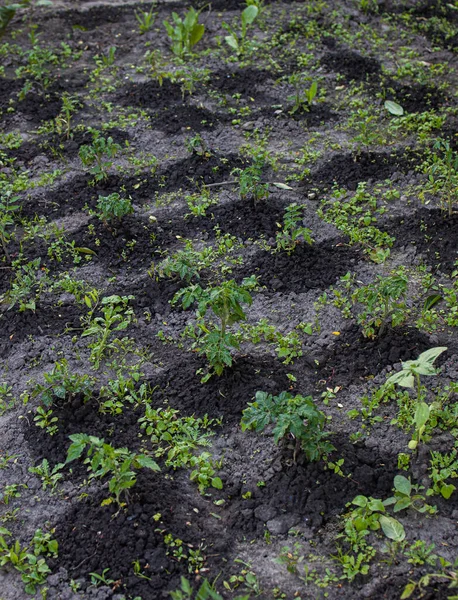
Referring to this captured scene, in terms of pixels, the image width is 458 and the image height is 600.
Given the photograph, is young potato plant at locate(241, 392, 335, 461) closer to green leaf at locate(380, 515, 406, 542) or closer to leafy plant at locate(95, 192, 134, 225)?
green leaf at locate(380, 515, 406, 542)

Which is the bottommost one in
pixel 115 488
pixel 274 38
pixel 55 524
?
pixel 55 524

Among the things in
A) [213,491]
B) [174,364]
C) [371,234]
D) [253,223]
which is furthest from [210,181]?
[213,491]

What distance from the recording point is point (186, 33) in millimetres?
5574

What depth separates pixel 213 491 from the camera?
2.81 m

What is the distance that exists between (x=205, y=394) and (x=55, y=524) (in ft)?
2.69

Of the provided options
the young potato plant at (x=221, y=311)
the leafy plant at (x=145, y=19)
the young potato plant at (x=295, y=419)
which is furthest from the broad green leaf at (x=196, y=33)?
the young potato plant at (x=295, y=419)

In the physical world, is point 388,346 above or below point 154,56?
below

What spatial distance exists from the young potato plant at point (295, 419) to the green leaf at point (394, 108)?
2701 millimetres

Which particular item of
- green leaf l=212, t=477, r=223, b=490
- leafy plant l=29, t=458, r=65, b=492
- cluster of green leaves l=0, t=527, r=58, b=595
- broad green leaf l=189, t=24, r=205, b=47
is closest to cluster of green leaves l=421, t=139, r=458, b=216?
green leaf l=212, t=477, r=223, b=490

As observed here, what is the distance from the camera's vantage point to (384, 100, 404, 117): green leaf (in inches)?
189

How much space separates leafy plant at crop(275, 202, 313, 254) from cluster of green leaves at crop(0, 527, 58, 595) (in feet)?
6.32

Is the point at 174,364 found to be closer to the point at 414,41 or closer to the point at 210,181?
the point at 210,181

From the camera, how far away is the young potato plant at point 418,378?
2.65 m

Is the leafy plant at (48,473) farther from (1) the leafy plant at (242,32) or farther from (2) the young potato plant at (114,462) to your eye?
(1) the leafy plant at (242,32)
